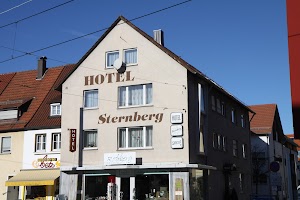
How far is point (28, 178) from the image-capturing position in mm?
29641

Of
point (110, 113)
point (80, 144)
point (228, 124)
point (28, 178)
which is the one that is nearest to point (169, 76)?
point (110, 113)

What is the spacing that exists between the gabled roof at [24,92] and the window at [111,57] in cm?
843

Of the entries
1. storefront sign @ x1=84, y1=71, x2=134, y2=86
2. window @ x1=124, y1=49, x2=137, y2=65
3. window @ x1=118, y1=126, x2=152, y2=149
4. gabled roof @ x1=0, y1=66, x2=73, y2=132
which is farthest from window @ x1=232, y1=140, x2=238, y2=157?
gabled roof @ x1=0, y1=66, x2=73, y2=132

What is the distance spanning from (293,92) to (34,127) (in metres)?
22.2

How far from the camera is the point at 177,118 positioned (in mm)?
24641

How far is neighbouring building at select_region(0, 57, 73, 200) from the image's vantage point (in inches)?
1180

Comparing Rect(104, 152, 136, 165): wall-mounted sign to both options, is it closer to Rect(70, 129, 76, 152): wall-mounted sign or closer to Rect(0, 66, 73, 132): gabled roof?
Rect(70, 129, 76, 152): wall-mounted sign

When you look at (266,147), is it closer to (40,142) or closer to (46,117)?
(46,117)

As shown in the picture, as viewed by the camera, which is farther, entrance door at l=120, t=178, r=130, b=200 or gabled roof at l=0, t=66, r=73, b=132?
gabled roof at l=0, t=66, r=73, b=132

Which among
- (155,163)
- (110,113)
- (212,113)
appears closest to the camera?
(155,163)

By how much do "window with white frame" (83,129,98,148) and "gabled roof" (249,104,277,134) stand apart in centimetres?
2406

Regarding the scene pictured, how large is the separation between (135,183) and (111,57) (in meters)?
7.90

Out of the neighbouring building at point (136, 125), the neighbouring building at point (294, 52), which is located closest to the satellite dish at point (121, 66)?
the neighbouring building at point (136, 125)

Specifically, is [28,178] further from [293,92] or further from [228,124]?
[293,92]
